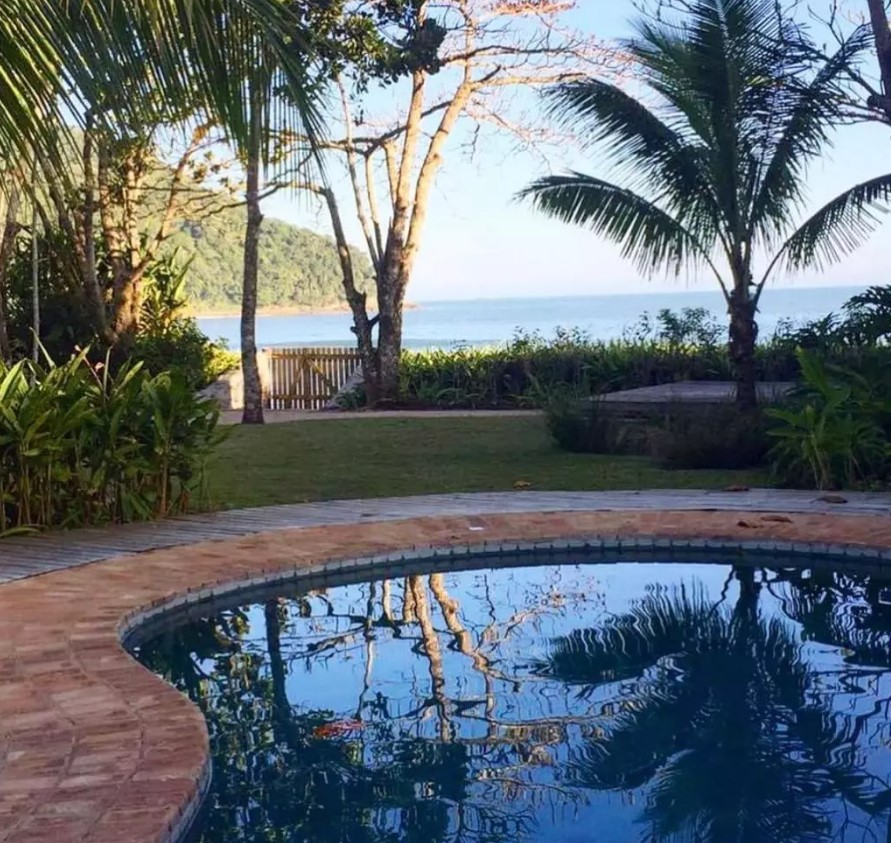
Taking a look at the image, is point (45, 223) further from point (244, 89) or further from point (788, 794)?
point (788, 794)

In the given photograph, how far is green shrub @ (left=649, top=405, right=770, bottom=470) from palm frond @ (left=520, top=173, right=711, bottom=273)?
1993mm

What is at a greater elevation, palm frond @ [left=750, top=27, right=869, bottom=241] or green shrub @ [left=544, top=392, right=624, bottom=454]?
palm frond @ [left=750, top=27, right=869, bottom=241]

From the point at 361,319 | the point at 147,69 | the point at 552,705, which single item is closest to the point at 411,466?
the point at 552,705

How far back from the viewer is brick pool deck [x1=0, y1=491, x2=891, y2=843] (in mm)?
3750

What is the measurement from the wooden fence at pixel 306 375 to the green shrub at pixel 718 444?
11.5 m

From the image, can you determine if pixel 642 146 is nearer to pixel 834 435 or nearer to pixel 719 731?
pixel 834 435

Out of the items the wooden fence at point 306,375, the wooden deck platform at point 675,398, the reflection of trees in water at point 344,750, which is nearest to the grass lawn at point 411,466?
the wooden deck platform at point 675,398

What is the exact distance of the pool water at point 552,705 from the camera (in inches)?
163

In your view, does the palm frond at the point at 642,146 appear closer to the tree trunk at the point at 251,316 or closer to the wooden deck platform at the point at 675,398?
the wooden deck platform at the point at 675,398

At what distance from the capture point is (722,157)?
11.9 metres

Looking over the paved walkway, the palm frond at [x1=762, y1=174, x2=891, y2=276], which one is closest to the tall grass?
the palm frond at [x1=762, y1=174, x2=891, y2=276]

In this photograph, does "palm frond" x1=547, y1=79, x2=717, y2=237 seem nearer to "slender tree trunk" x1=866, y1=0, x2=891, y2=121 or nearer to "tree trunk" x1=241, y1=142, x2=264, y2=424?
"slender tree trunk" x1=866, y1=0, x2=891, y2=121

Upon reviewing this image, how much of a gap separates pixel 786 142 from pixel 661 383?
24.2 feet

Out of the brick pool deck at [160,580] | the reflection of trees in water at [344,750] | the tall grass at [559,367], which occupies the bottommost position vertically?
the reflection of trees in water at [344,750]
